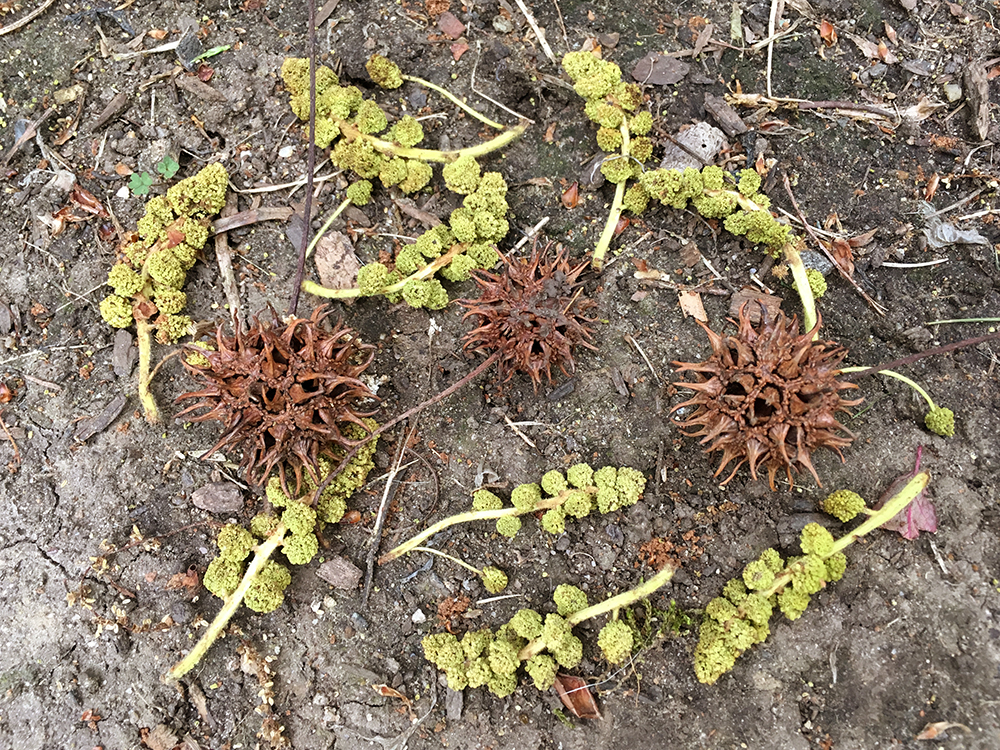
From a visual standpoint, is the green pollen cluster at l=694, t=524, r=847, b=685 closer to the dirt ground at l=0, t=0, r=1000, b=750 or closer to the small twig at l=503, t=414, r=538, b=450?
the dirt ground at l=0, t=0, r=1000, b=750

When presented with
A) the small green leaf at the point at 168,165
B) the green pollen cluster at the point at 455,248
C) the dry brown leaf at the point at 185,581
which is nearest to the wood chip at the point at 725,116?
the green pollen cluster at the point at 455,248

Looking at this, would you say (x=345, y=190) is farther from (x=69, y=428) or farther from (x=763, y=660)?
Result: (x=763, y=660)

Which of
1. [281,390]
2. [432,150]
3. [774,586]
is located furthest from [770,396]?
[432,150]

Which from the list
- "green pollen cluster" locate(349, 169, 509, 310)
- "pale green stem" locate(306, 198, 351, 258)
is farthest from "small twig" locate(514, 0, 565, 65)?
"pale green stem" locate(306, 198, 351, 258)

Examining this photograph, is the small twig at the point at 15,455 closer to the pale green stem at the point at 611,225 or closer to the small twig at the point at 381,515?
the small twig at the point at 381,515

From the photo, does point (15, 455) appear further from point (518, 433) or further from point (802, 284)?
point (802, 284)

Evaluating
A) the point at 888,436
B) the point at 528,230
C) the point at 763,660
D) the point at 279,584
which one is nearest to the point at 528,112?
the point at 528,230
